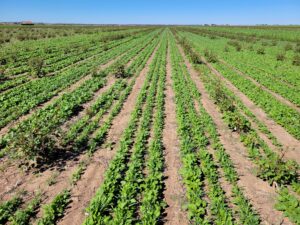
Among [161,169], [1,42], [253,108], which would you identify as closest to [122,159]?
[161,169]

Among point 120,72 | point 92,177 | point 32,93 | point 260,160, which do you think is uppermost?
point 120,72

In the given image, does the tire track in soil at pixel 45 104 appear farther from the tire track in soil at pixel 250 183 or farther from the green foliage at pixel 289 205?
the green foliage at pixel 289 205

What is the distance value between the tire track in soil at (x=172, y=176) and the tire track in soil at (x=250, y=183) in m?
1.72

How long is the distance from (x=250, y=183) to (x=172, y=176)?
7.01 ft

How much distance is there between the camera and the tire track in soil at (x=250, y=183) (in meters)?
5.52

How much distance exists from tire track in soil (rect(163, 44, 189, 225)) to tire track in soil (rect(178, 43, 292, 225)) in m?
1.72

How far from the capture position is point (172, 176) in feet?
22.0

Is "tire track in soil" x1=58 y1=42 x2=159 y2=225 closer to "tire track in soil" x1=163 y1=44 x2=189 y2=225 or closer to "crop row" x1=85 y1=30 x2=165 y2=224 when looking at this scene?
"crop row" x1=85 y1=30 x2=165 y2=224

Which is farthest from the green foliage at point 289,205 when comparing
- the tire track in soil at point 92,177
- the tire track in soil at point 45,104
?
the tire track in soil at point 45,104

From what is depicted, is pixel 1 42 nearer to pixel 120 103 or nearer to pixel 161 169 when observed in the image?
pixel 120 103

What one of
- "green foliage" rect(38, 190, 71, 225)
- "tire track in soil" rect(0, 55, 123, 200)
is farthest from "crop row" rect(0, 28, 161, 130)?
"green foliage" rect(38, 190, 71, 225)

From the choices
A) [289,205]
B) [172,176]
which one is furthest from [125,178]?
[289,205]

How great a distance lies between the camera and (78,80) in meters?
16.3

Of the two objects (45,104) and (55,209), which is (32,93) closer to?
(45,104)
